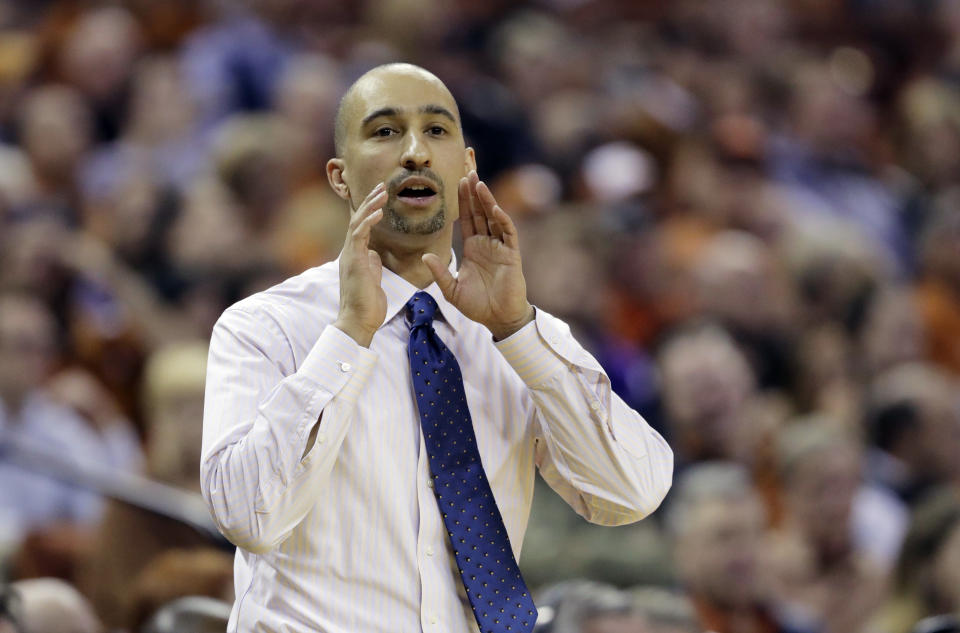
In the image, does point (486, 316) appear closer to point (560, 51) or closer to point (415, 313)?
point (415, 313)

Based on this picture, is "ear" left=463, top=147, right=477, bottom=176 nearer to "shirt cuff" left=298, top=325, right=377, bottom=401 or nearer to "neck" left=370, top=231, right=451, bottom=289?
"neck" left=370, top=231, right=451, bottom=289

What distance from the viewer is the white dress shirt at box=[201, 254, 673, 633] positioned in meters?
2.17

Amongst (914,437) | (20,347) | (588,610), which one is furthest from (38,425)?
(914,437)

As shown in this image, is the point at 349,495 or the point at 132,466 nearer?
the point at 349,495

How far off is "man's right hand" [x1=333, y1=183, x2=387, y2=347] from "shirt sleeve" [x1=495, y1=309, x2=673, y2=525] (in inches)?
9.0

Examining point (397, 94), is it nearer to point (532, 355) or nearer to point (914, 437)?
point (532, 355)

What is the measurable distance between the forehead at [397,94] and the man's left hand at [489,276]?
0.59 feet

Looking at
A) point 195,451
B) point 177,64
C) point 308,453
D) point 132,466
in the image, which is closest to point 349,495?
point 308,453

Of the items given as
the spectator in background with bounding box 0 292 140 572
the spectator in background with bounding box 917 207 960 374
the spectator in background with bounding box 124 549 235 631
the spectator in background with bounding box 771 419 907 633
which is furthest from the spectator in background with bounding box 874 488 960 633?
the spectator in background with bounding box 0 292 140 572

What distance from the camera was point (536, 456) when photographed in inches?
100

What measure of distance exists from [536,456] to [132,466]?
2518 mm

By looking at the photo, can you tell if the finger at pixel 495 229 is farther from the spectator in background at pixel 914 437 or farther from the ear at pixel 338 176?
the spectator in background at pixel 914 437

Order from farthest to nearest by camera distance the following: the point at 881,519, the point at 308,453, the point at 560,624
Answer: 1. the point at 881,519
2. the point at 560,624
3. the point at 308,453

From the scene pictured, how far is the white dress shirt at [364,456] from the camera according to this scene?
2.17 meters
